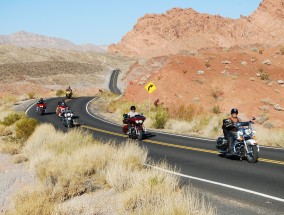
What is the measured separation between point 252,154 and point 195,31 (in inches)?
5637

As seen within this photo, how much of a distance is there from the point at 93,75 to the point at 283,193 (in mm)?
102206

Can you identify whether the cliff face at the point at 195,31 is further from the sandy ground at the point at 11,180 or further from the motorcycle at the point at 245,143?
the sandy ground at the point at 11,180

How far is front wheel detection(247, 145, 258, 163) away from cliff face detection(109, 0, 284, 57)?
11697cm

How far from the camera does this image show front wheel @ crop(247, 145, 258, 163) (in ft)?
39.2

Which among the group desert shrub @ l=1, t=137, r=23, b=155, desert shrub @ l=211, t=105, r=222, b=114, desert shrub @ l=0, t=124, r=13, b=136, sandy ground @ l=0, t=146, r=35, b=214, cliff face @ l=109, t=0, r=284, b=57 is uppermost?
cliff face @ l=109, t=0, r=284, b=57

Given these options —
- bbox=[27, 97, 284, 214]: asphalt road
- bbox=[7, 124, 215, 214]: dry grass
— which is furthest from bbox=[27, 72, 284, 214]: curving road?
bbox=[7, 124, 215, 214]: dry grass

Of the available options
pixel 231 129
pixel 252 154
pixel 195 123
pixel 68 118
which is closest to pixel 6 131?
pixel 68 118

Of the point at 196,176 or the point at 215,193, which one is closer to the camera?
the point at 215,193

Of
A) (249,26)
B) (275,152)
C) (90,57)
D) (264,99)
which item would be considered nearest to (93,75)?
(90,57)

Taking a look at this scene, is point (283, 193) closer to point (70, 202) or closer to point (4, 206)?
point (70, 202)

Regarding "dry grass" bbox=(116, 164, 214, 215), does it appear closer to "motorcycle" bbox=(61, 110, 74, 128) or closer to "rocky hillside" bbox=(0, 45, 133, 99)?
"motorcycle" bbox=(61, 110, 74, 128)

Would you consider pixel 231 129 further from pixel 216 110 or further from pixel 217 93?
pixel 217 93

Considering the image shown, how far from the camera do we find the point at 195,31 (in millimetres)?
→ 150500

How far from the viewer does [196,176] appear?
34.6 ft
